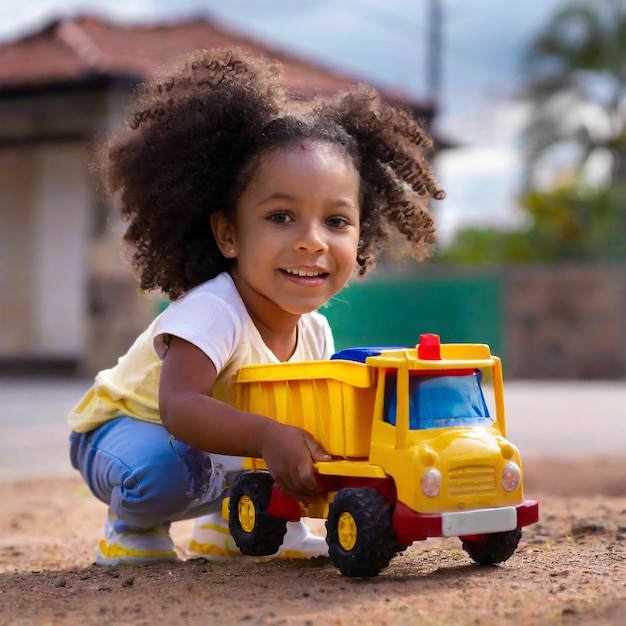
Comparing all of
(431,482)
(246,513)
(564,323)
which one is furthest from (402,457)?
(564,323)

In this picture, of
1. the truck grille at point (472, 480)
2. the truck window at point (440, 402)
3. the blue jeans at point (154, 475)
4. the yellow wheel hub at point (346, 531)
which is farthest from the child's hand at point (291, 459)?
the blue jeans at point (154, 475)

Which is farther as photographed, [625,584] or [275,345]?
[275,345]

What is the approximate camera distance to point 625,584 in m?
2.47

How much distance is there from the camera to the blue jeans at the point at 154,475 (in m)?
3.07

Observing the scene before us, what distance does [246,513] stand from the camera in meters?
2.84

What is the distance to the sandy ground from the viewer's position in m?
2.22

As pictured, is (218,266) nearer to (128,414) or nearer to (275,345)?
(275,345)

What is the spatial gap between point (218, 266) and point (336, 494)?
1010 millimetres

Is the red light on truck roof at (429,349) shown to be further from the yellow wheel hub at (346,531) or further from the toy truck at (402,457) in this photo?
the yellow wheel hub at (346,531)

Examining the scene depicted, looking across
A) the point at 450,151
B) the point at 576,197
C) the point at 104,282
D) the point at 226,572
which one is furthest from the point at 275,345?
the point at 576,197

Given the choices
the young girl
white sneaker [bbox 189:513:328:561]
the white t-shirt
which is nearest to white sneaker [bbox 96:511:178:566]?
the young girl

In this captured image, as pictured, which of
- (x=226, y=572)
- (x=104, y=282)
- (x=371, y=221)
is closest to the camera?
(x=226, y=572)

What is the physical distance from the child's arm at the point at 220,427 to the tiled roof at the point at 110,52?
8974 millimetres

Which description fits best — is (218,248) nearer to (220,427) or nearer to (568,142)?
(220,427)
